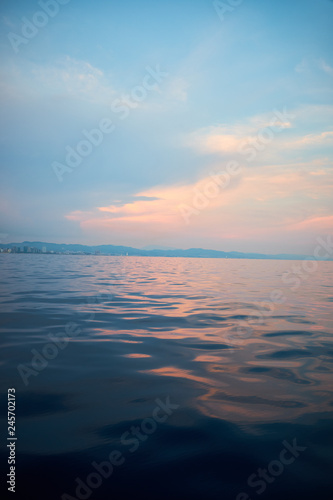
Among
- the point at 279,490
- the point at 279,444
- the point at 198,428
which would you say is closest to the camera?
the point at 279,490

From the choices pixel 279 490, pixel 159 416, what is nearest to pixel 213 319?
pixel 159 416

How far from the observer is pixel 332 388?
13.7 feet

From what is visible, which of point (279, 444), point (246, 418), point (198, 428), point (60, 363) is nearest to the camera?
point (279, 444)

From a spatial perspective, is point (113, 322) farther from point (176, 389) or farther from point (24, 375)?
point (176, 389)

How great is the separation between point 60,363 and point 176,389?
215 cm

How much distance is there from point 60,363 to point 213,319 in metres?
5.26

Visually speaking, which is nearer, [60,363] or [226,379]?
[226,379]

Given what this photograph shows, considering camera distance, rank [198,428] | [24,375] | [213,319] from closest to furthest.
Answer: [198,428]
[24,375]
[213,319]

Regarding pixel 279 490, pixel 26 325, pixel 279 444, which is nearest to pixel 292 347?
pixel 279 444

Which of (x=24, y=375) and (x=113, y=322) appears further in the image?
(x=113, y=322)

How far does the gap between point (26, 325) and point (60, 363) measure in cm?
306

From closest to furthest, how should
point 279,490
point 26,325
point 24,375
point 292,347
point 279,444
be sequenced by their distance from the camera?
1. point 279,490
2. point 279,444
3. point 24,375
4. point 292,347
5. point 26,325

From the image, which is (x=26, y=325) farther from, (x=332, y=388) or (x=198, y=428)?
(x=332, y=388)

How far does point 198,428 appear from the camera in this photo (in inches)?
124
